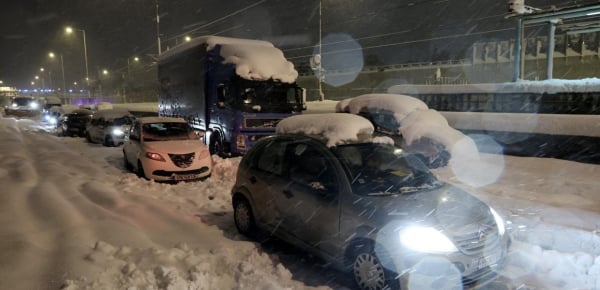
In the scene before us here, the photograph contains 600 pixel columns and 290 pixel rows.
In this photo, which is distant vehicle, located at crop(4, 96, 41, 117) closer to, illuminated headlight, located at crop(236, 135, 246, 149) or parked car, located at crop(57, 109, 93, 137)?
parked car, located at crop(57, 109, 93, 137)

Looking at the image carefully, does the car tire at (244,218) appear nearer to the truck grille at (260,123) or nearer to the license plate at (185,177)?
the license plate at (185,177)

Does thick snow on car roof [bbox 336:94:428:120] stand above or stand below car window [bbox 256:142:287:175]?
above

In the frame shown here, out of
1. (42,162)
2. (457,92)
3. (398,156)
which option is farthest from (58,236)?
(457,92)

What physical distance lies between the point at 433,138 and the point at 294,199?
6.28 metres

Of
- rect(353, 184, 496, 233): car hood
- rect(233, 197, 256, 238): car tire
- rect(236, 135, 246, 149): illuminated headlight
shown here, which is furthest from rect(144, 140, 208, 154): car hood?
rect(353, 184, 496, 233): car hood

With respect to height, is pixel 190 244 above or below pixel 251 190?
below

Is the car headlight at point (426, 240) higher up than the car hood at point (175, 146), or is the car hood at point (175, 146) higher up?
the car hood at point (175, 146)

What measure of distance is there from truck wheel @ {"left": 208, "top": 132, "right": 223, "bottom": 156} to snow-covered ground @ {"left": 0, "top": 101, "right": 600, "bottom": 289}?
386 centimetres

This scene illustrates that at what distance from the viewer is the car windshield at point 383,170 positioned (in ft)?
15.1

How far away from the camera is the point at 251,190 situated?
579cm

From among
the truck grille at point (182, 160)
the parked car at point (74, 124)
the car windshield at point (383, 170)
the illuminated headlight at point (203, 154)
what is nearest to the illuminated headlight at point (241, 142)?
the illuminated headlight at point (203, 154)

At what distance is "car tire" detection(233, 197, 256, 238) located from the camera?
19.1 feet

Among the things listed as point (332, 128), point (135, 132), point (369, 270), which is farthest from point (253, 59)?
point (369, 270)

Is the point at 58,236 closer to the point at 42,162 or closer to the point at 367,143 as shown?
the point at 367,143
